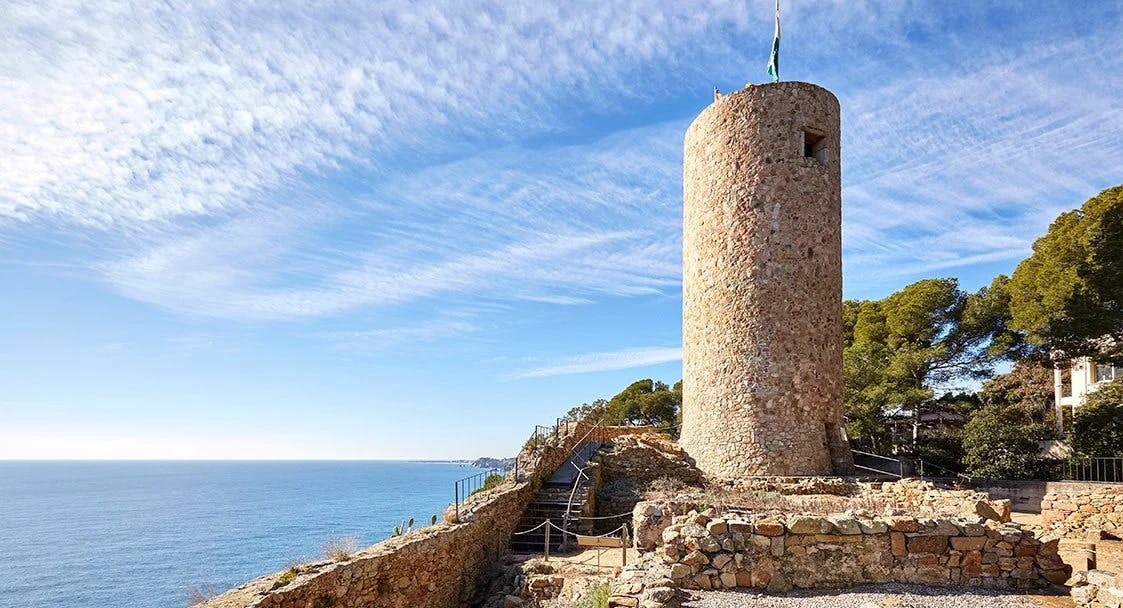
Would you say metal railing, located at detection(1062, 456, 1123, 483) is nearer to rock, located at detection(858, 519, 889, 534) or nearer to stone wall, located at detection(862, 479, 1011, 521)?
stone wall, located at detection(862, 479, 1011, 521)

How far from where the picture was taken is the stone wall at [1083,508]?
44.7ft

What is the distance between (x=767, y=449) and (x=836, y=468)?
1756mm

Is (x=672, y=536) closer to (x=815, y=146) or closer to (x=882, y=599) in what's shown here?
(x=882, y=599)

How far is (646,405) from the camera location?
124ft

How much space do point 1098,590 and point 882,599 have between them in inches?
73.5

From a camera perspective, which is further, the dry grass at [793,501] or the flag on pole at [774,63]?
the flag on pole at [774,63]

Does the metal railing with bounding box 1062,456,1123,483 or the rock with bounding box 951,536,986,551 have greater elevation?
the rock with bounding box 951,536,986,551

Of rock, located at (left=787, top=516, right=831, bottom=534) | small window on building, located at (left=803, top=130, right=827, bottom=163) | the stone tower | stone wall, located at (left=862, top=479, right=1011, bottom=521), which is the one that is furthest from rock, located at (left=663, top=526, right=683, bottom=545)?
small window on building, located at (left=803, top=130, right=827, bottom=163)

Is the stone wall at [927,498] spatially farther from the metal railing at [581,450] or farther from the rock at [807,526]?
the metal railing at [581,450]

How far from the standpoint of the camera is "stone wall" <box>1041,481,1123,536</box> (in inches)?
536

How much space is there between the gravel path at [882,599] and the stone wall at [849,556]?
0.64 feet

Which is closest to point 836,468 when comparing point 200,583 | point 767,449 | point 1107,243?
point 767,449

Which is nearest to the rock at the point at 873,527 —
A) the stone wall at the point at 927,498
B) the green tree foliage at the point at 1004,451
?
the stone wall at the point at 927,498

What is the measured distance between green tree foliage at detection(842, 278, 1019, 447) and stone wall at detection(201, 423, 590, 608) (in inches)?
472
